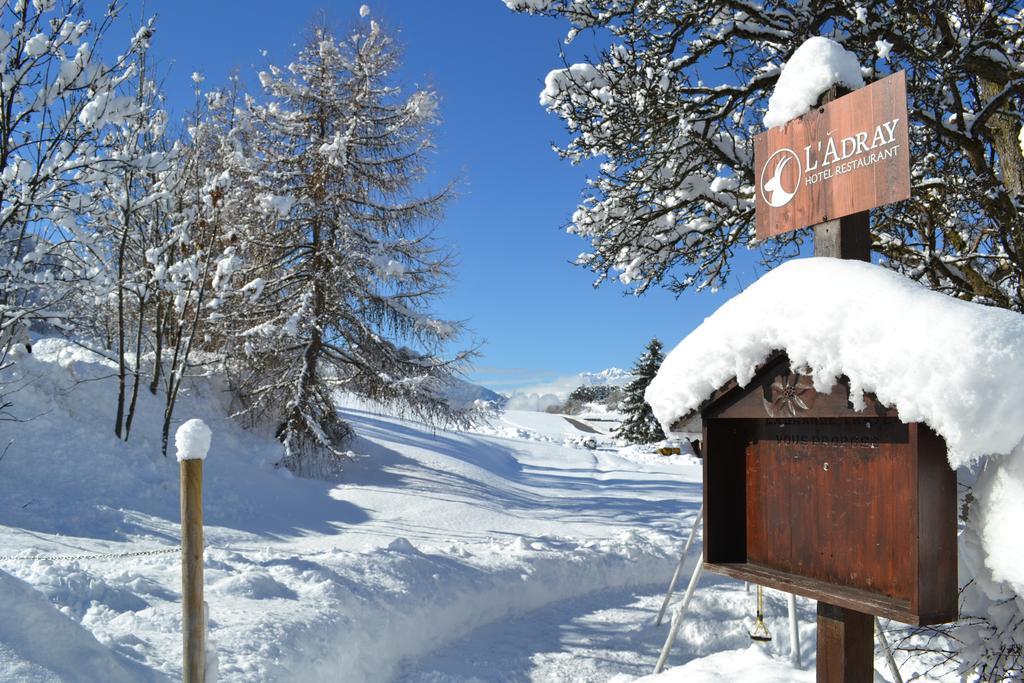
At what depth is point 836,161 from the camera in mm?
2988

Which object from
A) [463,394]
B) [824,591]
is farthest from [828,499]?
[463,394]

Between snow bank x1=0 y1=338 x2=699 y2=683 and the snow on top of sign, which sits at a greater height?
the snow on top of sign

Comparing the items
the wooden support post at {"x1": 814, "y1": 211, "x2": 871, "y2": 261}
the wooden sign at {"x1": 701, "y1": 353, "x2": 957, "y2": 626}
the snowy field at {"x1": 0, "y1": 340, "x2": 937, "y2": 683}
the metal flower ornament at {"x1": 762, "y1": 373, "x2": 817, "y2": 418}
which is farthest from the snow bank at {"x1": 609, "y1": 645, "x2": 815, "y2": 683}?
the wooden support post at {"x1": 814, "y1": 211, "x2": 871, "y2": 261}

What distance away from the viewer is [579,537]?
9797 mm

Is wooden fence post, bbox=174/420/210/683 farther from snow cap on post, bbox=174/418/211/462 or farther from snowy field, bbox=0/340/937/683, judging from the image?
snowy field, bbox=0/340/937/683

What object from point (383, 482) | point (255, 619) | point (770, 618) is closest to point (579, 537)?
point (770, 618)

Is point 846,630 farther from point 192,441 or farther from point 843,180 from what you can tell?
point 192,441

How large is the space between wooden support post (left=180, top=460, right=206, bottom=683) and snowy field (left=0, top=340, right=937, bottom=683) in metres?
0.27

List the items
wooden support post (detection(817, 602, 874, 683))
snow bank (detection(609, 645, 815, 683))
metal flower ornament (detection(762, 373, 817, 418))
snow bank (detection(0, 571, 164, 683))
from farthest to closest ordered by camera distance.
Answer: snow bank (detection(609, 645, 815, 683))
snow bank (detection(0, 571, 164, 683))
wooden support post (detection(817, 602, 874, 683))
metal flower ornament (detection(762, 373, 817, 418))

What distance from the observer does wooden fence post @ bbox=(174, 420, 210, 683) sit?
3639 mm

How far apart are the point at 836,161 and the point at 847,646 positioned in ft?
6.47

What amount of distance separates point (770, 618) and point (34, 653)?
6.25 meters

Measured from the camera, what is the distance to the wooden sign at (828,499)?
2.34 meters

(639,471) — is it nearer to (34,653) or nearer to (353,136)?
(353,136)
